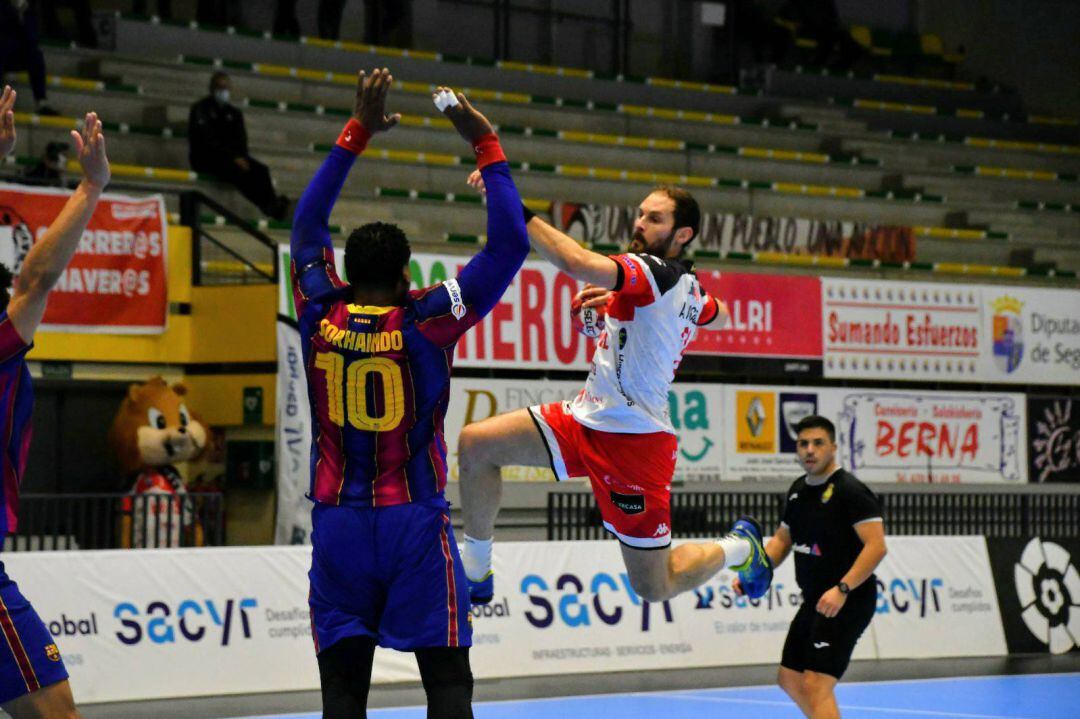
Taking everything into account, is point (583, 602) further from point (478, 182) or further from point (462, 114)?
point (462, 114)

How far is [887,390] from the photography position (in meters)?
16.6

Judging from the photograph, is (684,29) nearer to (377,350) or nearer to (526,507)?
(526,507)

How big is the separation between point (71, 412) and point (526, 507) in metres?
4.30

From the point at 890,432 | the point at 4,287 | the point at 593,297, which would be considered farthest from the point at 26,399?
the point at 890,432

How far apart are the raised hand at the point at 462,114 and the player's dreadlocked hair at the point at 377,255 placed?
0.44 metres

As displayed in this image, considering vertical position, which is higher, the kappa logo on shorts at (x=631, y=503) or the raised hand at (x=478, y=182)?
the raised hand at (x=478, y=182)

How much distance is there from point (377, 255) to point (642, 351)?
2.40 m

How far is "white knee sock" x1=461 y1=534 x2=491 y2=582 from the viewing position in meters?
7.16

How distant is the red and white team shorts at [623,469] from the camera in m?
7.47

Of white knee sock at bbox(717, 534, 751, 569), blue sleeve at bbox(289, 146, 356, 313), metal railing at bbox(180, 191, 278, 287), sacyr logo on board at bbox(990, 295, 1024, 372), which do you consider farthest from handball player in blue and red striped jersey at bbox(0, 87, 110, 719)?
sacyr logo on board at bbox(990, 295, 1024, 372)

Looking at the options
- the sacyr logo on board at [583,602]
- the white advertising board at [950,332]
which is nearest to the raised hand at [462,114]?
the sacyr logo on board at [583,602]

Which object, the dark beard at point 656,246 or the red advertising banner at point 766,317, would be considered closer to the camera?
the dark beard at point 656,246

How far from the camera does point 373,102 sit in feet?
18.2

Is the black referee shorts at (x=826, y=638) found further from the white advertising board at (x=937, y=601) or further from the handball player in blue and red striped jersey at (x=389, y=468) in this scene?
the white advertising board at (x=937, y=601)
